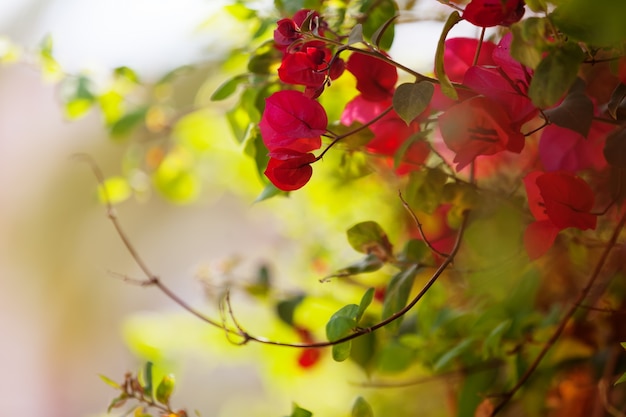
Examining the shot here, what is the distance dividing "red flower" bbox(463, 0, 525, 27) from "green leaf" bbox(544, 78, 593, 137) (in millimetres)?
38

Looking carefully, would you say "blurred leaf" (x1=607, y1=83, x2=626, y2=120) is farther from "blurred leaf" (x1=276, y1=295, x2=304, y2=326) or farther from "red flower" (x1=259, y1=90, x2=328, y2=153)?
"blurred leaf" (x1=276, y1=295, x2=304, y2=326)

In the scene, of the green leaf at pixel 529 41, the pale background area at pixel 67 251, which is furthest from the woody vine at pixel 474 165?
the pale background area at pixel 67 251

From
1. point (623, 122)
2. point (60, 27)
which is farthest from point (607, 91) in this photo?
point (60, 27)

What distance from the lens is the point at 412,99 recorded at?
→ 10.3 inches

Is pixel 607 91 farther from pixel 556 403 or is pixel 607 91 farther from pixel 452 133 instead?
pixel 556 403

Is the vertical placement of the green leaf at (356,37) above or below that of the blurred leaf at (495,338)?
above

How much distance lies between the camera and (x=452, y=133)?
28 cm

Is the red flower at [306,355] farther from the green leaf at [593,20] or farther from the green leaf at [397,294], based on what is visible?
the green leaf at [593,20]

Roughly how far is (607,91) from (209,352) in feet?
1.67

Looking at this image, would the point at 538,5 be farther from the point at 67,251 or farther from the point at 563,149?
the point at 67,251

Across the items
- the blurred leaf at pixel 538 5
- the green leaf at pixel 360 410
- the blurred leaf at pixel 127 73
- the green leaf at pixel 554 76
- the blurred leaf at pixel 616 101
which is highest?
the blurred leaf at pixel 538 5

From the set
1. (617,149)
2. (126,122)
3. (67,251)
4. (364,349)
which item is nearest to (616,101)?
(617,149)

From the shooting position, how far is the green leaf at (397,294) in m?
0.33

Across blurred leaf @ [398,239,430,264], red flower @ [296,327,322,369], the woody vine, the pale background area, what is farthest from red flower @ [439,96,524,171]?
the pale background area
